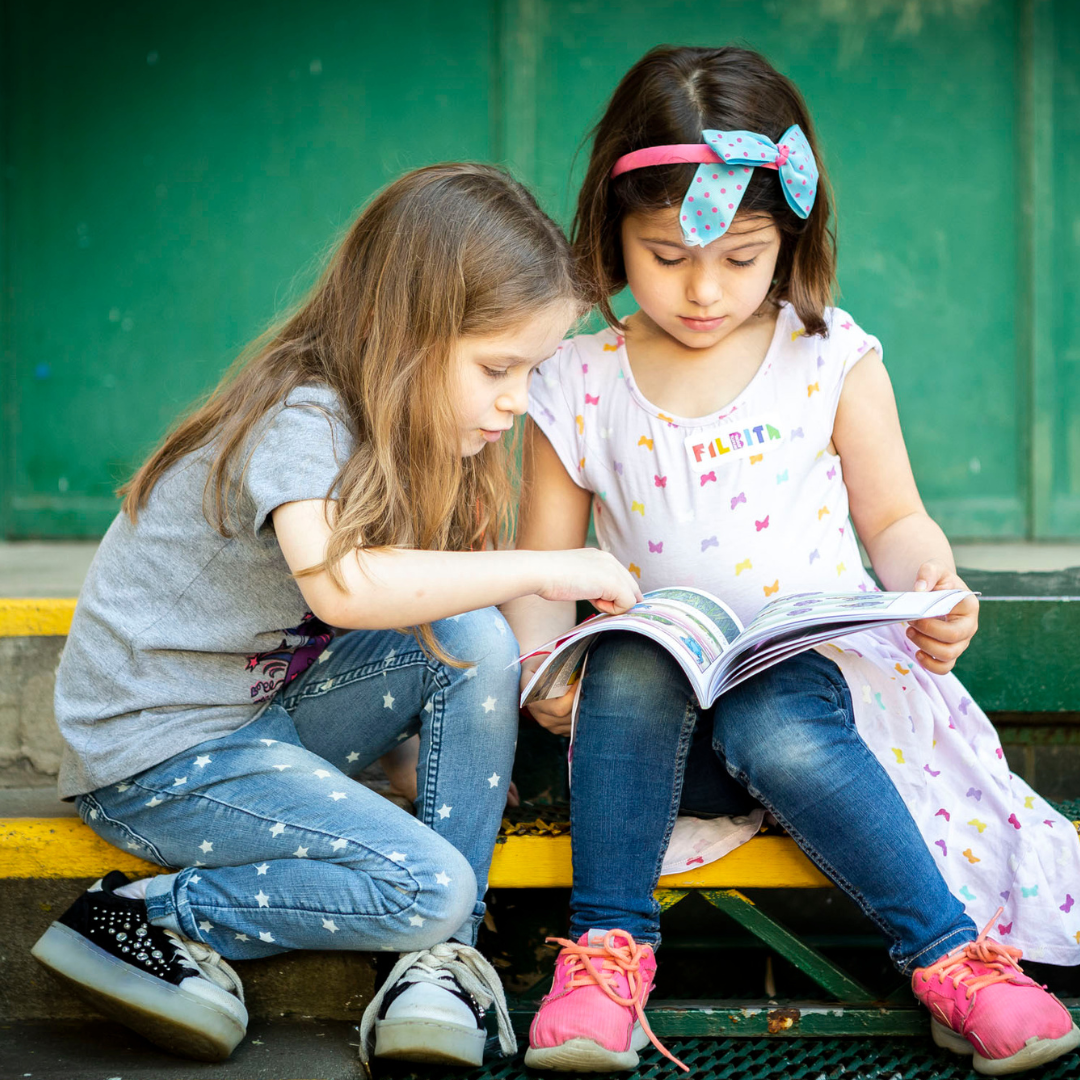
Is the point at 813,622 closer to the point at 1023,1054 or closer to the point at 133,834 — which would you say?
the point at 1023,1054

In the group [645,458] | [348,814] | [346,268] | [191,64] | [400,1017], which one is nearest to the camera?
[400,1017]

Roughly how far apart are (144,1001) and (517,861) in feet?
1.68

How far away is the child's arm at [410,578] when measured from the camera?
4.82 feet

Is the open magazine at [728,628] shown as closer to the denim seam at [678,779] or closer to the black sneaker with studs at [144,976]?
the denim seam at [678,779]

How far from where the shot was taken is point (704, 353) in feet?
6.30

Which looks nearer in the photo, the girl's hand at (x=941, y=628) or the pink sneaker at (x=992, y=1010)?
the pink sneaker at (x=992, y=1010)

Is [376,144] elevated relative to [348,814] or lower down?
elevated

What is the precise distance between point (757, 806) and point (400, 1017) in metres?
0.58

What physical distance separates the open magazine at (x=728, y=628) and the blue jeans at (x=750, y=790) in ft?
0.20

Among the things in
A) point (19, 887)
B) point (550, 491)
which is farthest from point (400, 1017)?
point (550, 491)

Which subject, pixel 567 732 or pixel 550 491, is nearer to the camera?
pixel 567 732

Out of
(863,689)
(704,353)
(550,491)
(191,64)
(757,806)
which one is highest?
(191,64)

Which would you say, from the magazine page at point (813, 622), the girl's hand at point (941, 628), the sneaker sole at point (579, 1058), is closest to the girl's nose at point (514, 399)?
the magazine page at point (813, 622)

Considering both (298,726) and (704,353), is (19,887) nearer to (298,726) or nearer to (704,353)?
(298,726)
